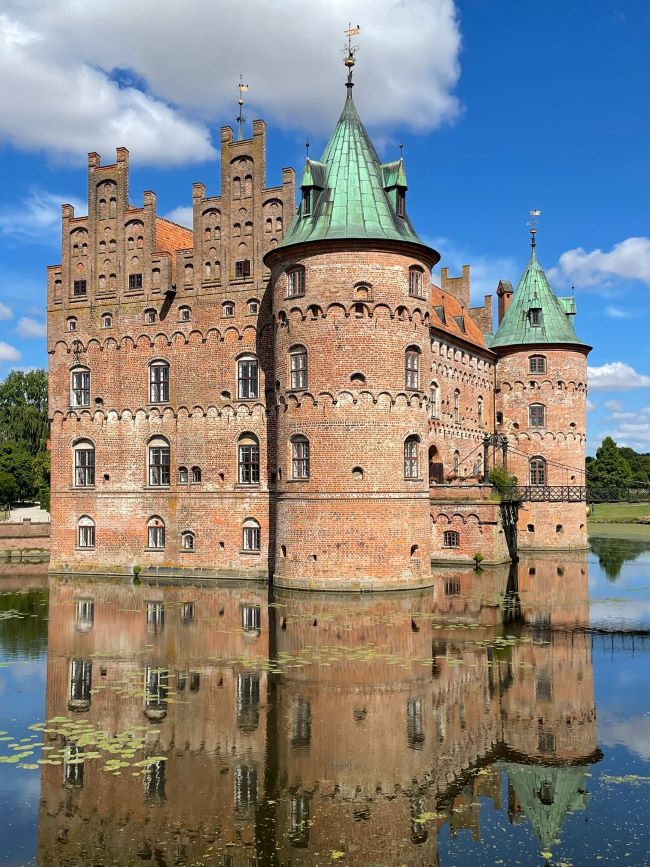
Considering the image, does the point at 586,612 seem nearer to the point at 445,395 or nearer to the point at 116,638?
the point at 116,638

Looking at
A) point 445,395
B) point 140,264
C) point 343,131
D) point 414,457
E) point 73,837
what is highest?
point 343,131

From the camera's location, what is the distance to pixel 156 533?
3328 centimetres

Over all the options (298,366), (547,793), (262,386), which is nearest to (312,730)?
(547,793)

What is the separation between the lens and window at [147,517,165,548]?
33125 millimetres

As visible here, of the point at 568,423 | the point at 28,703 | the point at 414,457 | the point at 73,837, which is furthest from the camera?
the point at 568,423

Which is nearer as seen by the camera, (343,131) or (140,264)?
(343,131)

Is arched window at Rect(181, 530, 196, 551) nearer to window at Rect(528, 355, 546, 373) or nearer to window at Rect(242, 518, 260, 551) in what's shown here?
window at Rect(242, 518, 260, 551)

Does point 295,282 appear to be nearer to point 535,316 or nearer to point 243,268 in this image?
point 243,268

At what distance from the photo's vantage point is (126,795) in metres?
9.90

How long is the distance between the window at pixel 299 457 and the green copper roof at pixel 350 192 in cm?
674

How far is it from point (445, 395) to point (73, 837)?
32.5 m

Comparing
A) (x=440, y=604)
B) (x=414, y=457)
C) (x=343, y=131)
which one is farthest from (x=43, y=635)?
(x=343, y=131)

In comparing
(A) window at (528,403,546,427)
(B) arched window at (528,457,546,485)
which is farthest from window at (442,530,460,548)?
(A) window at (528,403,546,427)

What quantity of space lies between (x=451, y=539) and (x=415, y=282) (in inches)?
473
